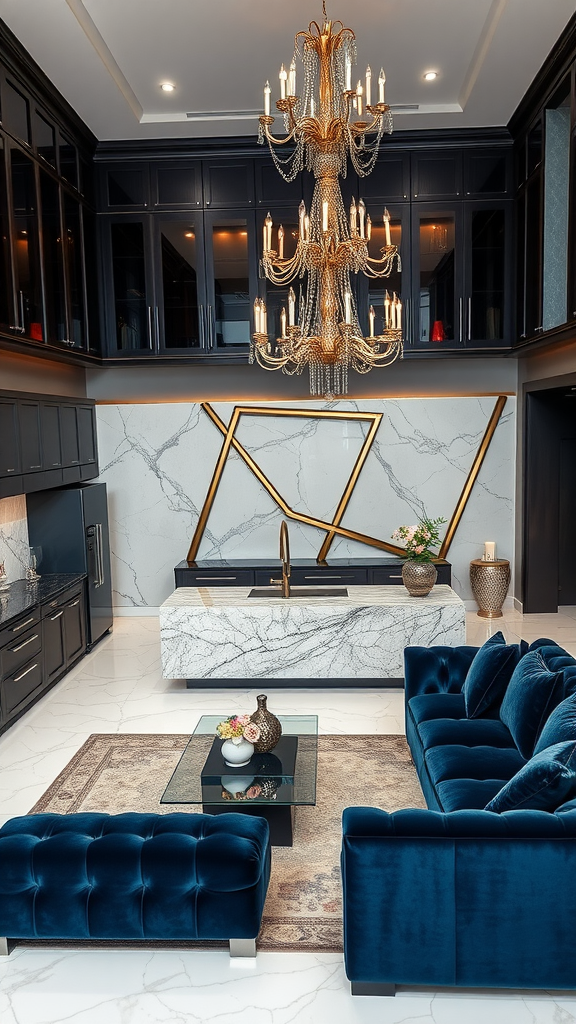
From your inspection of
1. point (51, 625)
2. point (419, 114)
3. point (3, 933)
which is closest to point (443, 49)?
point (419, 114)

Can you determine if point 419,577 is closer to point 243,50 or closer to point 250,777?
point 250,777

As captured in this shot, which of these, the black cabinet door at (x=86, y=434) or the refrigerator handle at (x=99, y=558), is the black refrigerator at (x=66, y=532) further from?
the black cabinet door at (x=86, y=434)

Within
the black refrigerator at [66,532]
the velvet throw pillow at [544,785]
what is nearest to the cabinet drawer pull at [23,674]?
the black refrigerator at [66,532]

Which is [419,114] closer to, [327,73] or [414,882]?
[327,73]

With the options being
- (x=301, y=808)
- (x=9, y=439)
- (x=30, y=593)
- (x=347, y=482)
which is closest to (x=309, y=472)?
(x=347, y=482)

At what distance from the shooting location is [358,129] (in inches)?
155

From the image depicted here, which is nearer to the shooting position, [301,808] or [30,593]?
[301,808]

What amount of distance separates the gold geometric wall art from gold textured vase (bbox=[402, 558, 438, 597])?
76.4 inches

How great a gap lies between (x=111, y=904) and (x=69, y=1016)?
33 centimetres

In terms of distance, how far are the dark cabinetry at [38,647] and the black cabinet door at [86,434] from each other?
123 centimetres

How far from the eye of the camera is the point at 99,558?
657cm

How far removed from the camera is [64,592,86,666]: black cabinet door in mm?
5695

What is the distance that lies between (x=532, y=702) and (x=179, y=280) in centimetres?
491

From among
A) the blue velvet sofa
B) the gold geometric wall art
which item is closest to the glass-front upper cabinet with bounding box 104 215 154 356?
the gold geometric wall art
